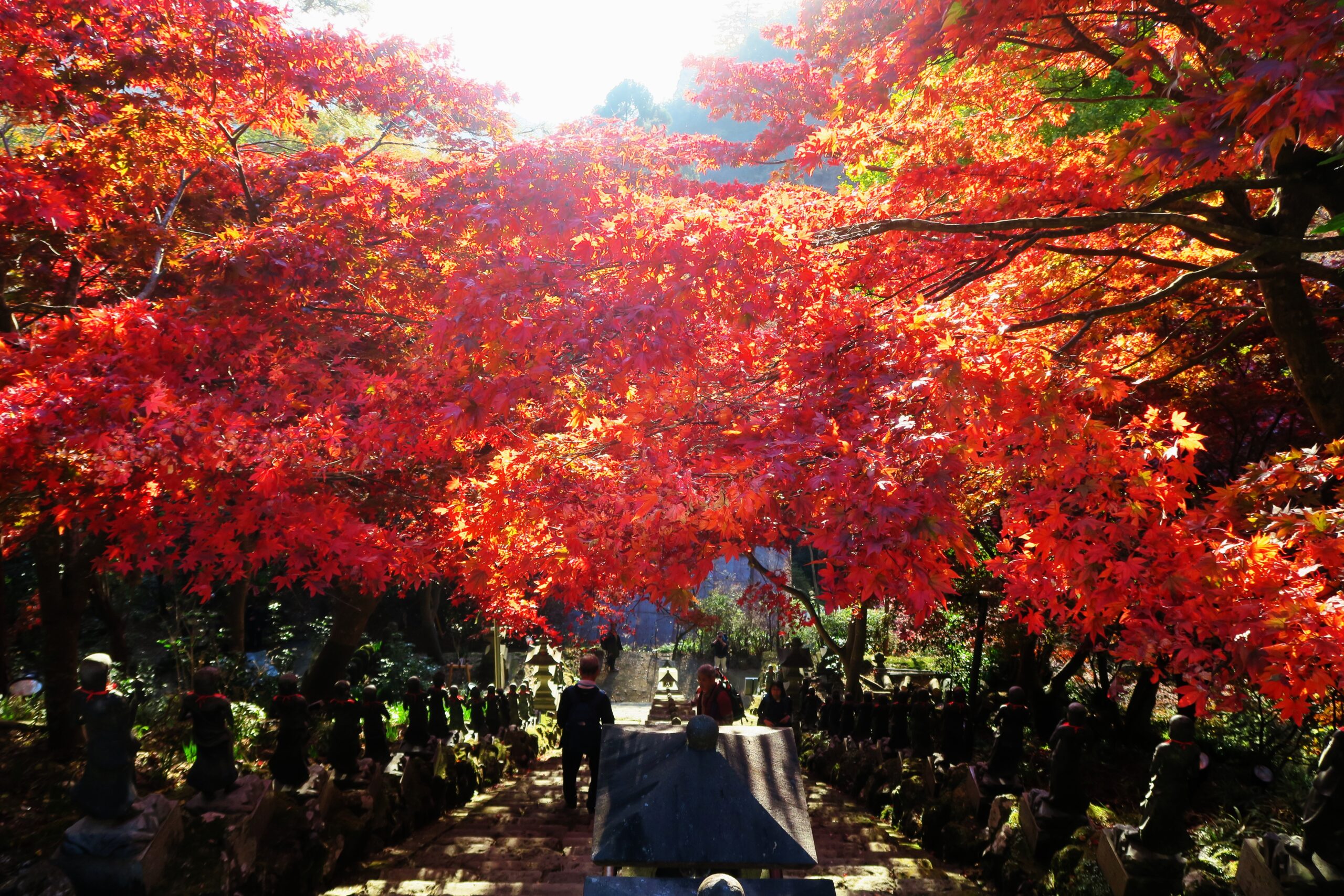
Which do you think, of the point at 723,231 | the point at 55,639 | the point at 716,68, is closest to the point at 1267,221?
the point at 723,231

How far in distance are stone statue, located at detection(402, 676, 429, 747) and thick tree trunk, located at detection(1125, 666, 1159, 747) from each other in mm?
9451

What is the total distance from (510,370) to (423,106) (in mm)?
6774

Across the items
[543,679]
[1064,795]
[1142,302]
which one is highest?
[1142,302]

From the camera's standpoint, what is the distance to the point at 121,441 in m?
4.74

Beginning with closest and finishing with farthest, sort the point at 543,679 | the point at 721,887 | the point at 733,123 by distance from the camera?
the point at 721,887
the point at 543,679
the point at 733,123

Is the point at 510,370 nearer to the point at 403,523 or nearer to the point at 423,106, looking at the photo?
the point at 403,523

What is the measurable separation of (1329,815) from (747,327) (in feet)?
14.8

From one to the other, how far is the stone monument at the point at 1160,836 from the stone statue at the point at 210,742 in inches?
236

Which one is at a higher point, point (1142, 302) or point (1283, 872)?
point (1142, 302)

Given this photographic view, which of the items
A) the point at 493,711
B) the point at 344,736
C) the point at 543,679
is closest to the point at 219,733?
the point at 344,736

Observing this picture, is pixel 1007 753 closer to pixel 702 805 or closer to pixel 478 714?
pixel 702 805

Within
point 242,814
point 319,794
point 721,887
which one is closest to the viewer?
point 721,887

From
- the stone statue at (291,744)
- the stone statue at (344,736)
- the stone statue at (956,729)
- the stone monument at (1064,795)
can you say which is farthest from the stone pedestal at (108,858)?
the stone statue at (956,729)

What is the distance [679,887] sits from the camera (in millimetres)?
2551
